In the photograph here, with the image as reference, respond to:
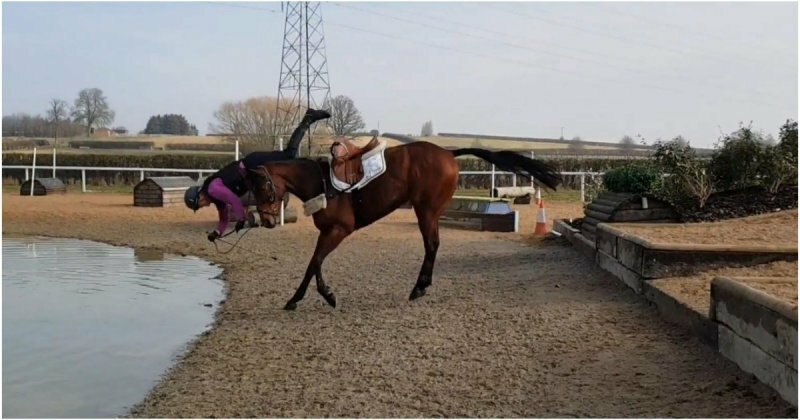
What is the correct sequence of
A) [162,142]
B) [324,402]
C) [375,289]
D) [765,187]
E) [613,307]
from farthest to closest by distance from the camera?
[162,142]
[765,187]
[375,289]
[613,307]
[324,402]

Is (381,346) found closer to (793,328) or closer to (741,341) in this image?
(741,341)

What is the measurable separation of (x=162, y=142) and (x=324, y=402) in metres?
44.5

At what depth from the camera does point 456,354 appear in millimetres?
5223

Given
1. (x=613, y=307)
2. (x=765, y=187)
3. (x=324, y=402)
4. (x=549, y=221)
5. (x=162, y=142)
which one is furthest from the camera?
(x=162, y=142)

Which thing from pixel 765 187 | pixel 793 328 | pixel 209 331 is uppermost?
pixel 765 187

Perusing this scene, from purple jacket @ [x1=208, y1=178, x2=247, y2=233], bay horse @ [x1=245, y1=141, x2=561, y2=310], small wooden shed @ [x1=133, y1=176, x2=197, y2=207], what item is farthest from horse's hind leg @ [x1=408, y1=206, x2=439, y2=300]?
small wooden shed @ [x1=133, y1=176, x2=197, y2=207]

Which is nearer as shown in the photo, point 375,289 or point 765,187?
point 375,289

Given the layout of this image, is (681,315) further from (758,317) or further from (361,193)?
(361,193)

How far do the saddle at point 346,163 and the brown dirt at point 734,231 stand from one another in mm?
2797

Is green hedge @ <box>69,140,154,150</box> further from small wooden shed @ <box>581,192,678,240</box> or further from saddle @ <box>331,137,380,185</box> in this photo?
saddle @ <box>331,137,380,185</box>

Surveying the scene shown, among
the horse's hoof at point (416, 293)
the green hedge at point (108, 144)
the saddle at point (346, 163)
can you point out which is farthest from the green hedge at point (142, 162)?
the saddle at point (346, 163)

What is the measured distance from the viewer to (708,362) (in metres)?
4.55

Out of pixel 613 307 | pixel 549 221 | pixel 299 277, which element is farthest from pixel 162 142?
pixel 613 307

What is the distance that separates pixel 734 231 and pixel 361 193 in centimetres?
383
